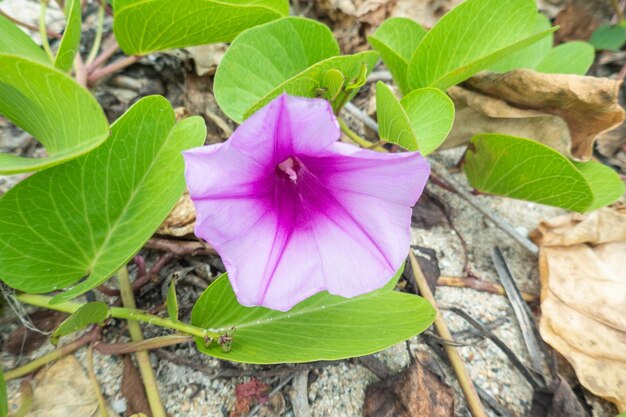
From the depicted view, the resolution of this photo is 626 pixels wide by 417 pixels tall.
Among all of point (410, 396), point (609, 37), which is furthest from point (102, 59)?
point (609, 37)

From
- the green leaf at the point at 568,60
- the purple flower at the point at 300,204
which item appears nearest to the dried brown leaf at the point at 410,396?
the purple flower at the point at 300,204

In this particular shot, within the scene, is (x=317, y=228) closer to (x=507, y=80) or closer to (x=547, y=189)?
(x=547, y=189)

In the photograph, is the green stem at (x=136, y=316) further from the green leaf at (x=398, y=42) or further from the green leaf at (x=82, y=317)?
the green leaf at (x=398, y=42)

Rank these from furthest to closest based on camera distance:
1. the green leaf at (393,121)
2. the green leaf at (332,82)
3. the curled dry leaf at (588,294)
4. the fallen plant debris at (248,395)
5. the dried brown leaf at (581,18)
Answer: the dried brown leaf at (581,18)
the curled dry leaf at (588,294)
the fallen plant debris at (248,395)
the green leaf at (332,82)
the green leaf at (393,121)

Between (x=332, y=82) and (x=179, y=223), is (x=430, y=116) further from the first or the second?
(x=179, y=223)

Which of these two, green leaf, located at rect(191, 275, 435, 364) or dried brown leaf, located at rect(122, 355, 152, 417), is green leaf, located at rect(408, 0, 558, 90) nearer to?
green leaf, located at rect(191, 275, 435, 364)
